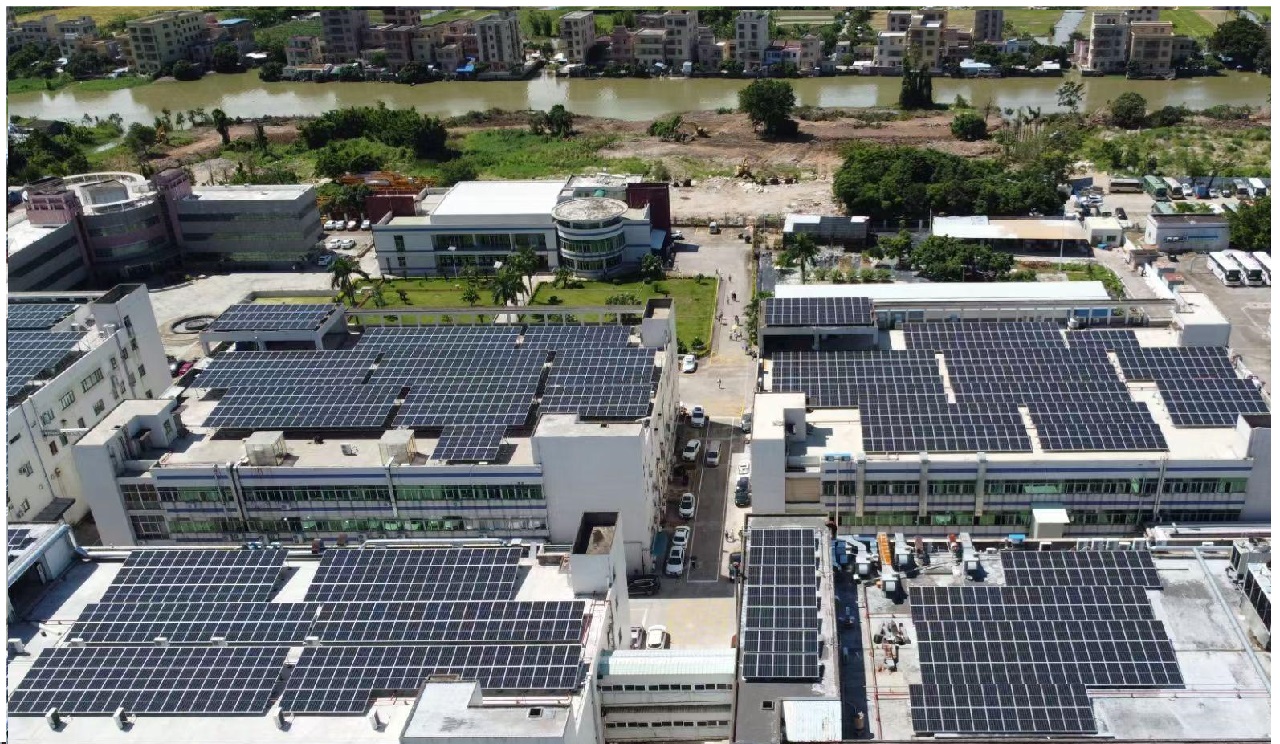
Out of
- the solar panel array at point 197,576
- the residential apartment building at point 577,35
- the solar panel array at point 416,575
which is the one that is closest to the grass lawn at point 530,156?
the residential apartment building at point 577,35

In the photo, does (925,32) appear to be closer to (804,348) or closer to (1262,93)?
(1262,93)

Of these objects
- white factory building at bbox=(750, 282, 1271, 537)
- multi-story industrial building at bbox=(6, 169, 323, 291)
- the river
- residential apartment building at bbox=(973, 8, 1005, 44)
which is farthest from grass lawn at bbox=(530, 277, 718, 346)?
residential apartment building at bbox=(973, 8, 1005, 44)

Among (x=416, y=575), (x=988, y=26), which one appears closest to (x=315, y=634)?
(x=416, y=575)

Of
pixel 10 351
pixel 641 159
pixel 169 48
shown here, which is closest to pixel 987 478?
pixel 10 351

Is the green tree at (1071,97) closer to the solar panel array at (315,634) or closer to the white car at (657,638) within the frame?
the white car at (657,638)

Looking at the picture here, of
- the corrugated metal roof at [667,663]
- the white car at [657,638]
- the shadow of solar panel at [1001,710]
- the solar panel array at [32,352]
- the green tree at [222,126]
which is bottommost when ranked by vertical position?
the white car at [657,638]

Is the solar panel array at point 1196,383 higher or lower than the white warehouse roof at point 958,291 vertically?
higher
